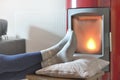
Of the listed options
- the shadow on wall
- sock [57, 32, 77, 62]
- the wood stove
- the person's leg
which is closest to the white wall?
the shadow on wall

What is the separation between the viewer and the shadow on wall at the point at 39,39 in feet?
8.55

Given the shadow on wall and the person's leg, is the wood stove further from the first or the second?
the person's leg

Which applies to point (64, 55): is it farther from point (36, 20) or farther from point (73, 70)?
point (36, 20)

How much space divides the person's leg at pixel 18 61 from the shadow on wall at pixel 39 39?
1.19 m

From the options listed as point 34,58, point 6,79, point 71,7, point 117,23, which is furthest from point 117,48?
point 6,79

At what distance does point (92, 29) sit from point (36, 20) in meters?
0.82

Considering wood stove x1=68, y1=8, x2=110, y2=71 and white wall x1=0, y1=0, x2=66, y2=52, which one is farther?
white wall x1=0, y1=0, x2=66, y2=52

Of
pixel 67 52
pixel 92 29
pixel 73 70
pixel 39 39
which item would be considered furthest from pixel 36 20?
pixel 73 70

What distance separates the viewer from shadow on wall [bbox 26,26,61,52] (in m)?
2.61

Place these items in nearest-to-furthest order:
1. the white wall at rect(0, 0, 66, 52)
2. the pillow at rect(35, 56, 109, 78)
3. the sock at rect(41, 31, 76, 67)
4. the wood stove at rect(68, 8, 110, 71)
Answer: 1. the pillow at rect(35, 56, 109, 78)
2. the sock at rect(41, 31, 76, 67)
3. the wood stove at rect(68, 8, 110, 71)
4. the white wall at rect(0, 0, 66, 52)

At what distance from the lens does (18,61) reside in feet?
4.48

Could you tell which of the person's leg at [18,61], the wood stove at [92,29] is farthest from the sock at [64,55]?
the wood stove at [92,29]

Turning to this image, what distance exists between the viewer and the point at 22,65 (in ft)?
4.46

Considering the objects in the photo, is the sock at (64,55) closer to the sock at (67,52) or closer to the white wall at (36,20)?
the sock at (67,52)
